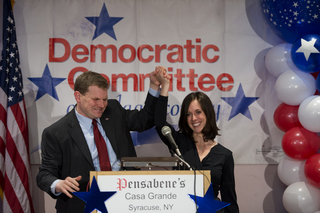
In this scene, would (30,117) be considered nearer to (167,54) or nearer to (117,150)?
(117,150)

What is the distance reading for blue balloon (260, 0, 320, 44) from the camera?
2.54 metres

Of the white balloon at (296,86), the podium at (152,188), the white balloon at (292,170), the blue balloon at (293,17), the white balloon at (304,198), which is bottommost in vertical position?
the white balloon at (304,198)

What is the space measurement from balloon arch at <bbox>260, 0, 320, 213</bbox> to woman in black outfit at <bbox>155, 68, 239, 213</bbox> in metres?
0.76

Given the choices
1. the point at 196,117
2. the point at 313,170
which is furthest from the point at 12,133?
the point at 313,170

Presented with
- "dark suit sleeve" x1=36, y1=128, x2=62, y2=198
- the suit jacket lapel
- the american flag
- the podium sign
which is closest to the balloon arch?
Answer: the podium sign

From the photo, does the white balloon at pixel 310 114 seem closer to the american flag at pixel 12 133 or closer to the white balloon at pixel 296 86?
the white balloon at pixel 296 86

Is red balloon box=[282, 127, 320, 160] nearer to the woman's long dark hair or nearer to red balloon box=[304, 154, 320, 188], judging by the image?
red balloon box=[304, 154, 320, 188]

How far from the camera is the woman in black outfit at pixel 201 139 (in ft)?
7.29

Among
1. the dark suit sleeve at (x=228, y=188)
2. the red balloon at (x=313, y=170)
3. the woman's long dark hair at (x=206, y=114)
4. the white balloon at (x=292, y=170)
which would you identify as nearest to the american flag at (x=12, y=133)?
the woman's long dark hair at (x=206, y=114)

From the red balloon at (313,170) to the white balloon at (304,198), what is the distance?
11 centimetres

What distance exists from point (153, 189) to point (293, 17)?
1996 mm

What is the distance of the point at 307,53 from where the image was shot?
2.56m

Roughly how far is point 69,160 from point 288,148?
1.88 metres

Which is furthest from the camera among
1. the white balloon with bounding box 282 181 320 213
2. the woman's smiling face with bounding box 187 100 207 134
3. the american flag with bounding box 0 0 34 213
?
the american flag with bounding box 0 0 34 213
